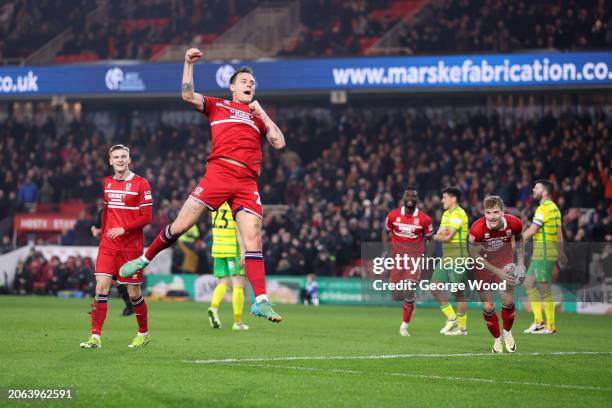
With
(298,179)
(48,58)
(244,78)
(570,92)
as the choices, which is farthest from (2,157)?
(244,78)

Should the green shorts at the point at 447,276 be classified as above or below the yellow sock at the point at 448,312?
above

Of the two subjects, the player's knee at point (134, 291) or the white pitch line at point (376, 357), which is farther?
the player's knee at point (134, 291)

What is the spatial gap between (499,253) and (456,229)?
15.1 ft

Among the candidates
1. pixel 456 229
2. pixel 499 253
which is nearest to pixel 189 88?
pixel 499 253

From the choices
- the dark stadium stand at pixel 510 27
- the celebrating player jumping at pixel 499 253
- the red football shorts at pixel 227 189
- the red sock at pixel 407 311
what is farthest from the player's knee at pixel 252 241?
the dark stadium stand at pixel 510 27

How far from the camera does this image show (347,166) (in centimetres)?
3503

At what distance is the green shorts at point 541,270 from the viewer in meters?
18.2

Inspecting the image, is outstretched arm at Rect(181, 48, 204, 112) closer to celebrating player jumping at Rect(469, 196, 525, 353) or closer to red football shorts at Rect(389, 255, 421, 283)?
celebrating player jumping at Rect(469, 196, 525, 353)

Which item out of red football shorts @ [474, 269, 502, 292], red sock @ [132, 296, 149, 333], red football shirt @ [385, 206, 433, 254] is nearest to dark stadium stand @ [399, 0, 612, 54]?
red football shirt @ [385, 206, 433, 254]

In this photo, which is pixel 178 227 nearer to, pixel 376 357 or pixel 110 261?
pixel 110 261

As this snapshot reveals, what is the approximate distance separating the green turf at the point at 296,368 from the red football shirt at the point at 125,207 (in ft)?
4.33

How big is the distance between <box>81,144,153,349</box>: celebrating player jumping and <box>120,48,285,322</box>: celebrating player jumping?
2.72m

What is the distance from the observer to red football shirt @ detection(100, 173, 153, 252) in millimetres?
12777

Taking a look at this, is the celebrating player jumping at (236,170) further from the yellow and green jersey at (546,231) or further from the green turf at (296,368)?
the yellow and green jersey at (546,231)
